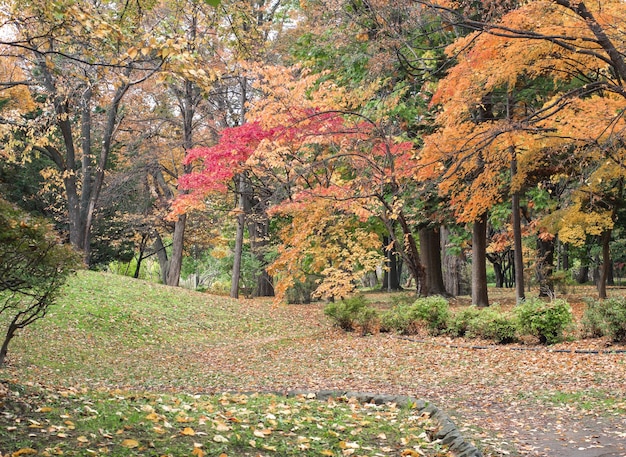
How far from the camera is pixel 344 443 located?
4477 mm

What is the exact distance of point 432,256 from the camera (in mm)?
20141

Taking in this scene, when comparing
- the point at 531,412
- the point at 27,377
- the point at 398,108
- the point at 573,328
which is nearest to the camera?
the point at 531,412

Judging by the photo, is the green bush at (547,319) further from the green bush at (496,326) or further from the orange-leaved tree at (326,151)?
the orange-leaved tree at (326,151)

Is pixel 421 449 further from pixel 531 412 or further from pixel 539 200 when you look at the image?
pixel 539 200

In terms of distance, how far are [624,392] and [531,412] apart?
146 cm

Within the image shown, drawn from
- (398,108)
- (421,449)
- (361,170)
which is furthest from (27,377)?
(398,108)

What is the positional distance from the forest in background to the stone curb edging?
3024 mm

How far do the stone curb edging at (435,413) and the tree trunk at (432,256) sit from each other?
12.7 meters

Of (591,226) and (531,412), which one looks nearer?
(531,412)

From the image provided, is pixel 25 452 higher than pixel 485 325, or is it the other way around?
pixel 485 325

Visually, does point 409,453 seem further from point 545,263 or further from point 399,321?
point 545,263

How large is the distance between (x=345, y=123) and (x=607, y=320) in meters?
7.04

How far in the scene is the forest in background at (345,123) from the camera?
715 cm

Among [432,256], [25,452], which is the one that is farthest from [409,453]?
[432,256]
